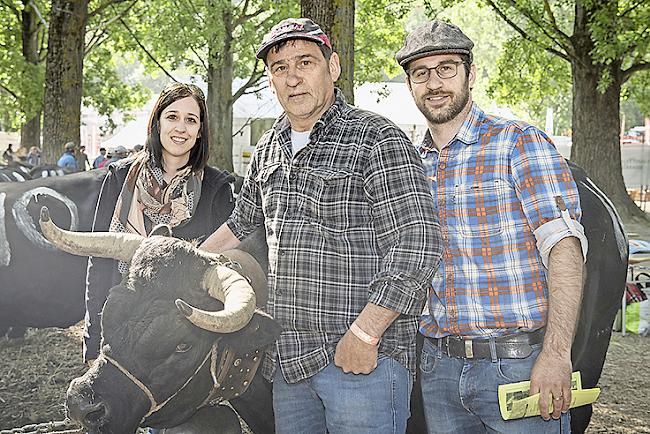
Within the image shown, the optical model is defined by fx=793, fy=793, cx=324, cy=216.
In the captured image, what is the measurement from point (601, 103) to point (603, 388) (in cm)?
1079

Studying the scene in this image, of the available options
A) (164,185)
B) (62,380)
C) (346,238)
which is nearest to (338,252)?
(346,238)

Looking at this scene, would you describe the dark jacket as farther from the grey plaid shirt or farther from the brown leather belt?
the brown leather belt

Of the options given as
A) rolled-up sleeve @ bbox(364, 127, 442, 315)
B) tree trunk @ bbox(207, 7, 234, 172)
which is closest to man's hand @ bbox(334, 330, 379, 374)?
rolled-up sleeve @ bbox(364, 127, 442, 315)

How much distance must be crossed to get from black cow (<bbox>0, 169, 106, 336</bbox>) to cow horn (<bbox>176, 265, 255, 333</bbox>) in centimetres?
413

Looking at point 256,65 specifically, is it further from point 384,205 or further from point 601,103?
point 384,205

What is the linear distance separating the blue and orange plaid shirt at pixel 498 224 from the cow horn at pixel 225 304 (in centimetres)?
82

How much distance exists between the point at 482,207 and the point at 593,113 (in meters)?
14.5

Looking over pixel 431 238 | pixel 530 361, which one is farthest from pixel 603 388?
pixel 431 238

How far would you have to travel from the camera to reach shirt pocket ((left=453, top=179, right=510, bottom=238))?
3164 mm

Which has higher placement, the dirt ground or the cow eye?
the cow eye

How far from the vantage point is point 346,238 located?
3.12 metres

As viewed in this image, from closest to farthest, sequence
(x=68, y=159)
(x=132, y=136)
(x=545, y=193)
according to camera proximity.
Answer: (x=545, y=193) → (x=68, y=159) → (x=132, y=136)

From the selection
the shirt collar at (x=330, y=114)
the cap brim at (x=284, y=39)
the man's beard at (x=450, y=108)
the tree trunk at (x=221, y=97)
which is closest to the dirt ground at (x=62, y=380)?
the man's beard at (x=450, y=108)

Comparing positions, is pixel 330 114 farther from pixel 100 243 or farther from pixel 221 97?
pixel 221 97
